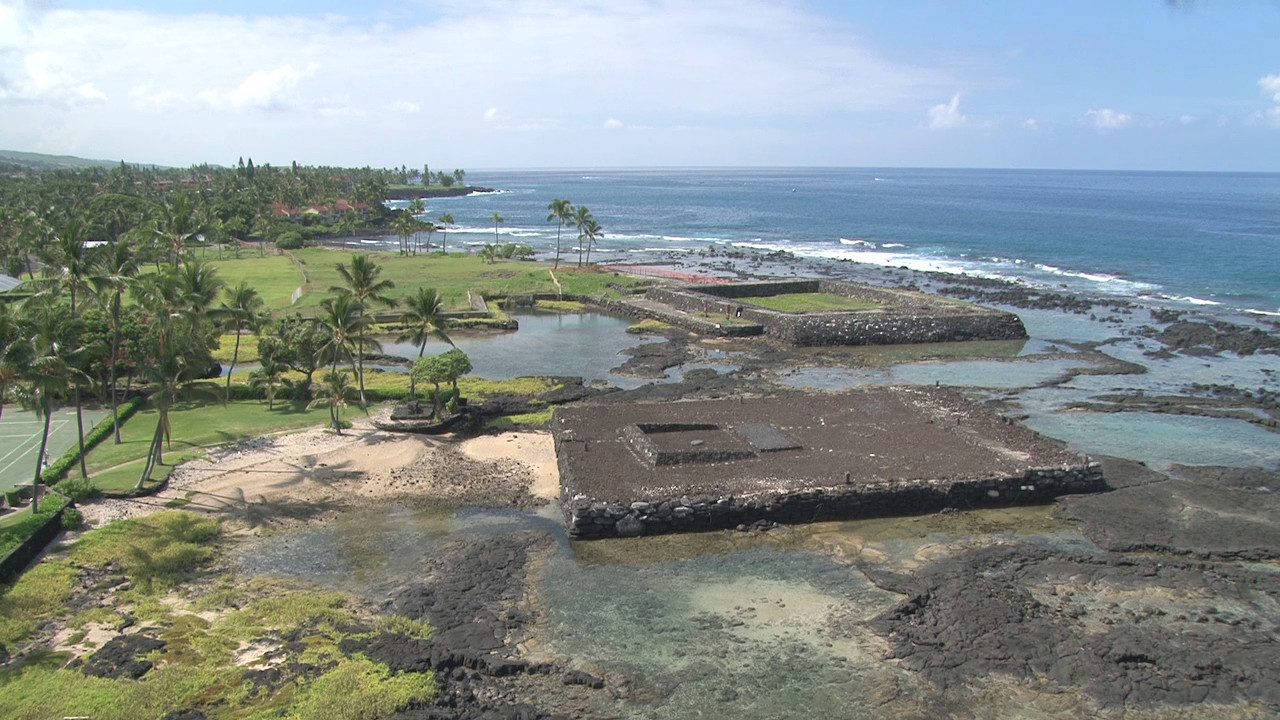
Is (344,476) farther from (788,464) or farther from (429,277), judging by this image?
(429,277)

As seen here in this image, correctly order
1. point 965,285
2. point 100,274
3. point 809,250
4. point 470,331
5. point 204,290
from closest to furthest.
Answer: point 100,274, point 204,290, point 470,331, point 965,285, point 809,250

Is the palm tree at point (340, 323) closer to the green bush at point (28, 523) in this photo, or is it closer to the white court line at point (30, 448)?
the white court line at point (30, 448)

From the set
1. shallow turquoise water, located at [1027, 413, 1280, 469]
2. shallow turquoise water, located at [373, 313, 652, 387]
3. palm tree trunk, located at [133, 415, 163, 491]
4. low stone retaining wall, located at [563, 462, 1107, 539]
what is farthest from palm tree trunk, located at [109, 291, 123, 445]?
shallow turquoise water, located at [1027, 413, 1280, 469]

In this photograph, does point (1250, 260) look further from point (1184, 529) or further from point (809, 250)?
point (1184, 529)

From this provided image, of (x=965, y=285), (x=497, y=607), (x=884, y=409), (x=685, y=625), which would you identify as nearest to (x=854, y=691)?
(x=685, y=625)

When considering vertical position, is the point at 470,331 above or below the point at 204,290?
below

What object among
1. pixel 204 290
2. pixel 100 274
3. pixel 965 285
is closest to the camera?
pixel 100 274

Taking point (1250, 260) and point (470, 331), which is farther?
point (1250, 260)
